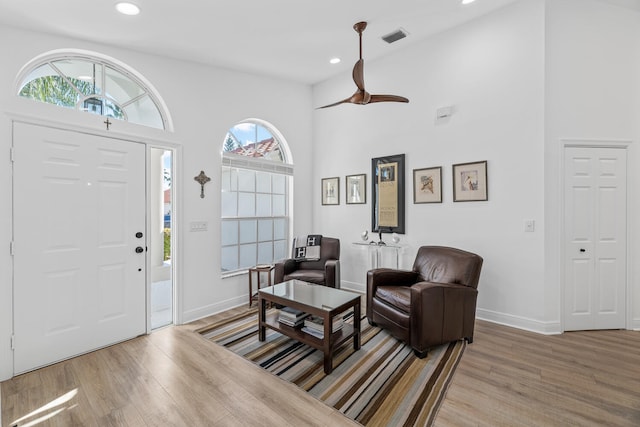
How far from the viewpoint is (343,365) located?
2.48m

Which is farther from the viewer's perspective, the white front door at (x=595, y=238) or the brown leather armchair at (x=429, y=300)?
the white front door at (x=595, y=238)

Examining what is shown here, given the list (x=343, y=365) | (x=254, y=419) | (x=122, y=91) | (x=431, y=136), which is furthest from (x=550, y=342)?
(x=122, y=91)

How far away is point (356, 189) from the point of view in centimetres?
456

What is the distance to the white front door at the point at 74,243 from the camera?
246 cm

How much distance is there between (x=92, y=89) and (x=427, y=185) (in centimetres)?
388

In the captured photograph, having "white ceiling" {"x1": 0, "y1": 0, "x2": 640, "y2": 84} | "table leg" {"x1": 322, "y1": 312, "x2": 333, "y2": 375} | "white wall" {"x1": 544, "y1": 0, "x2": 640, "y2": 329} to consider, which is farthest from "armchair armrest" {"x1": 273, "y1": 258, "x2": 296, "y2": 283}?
"white wall" {"x1": 544, "y1": 0, "x2": 640, "y2": 329}

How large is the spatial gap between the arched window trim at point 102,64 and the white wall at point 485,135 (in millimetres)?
2669

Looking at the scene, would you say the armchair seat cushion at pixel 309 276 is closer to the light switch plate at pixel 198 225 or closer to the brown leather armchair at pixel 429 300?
the brown leather armchair at pixel 429 300

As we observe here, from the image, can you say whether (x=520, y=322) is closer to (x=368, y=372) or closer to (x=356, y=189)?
(x=368, y=372)

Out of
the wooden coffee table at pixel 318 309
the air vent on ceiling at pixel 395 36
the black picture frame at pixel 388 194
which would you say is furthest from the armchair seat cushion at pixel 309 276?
the air vent on ceiling at pixel 395 36

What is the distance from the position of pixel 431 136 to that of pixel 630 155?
200 cm

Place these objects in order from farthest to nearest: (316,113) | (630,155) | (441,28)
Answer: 1. (316,113)
2. (441,28)
3. (630,155)

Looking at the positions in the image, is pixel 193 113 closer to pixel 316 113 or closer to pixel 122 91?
pixel 122 91

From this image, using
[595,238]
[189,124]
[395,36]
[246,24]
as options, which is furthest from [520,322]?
[189,124]
